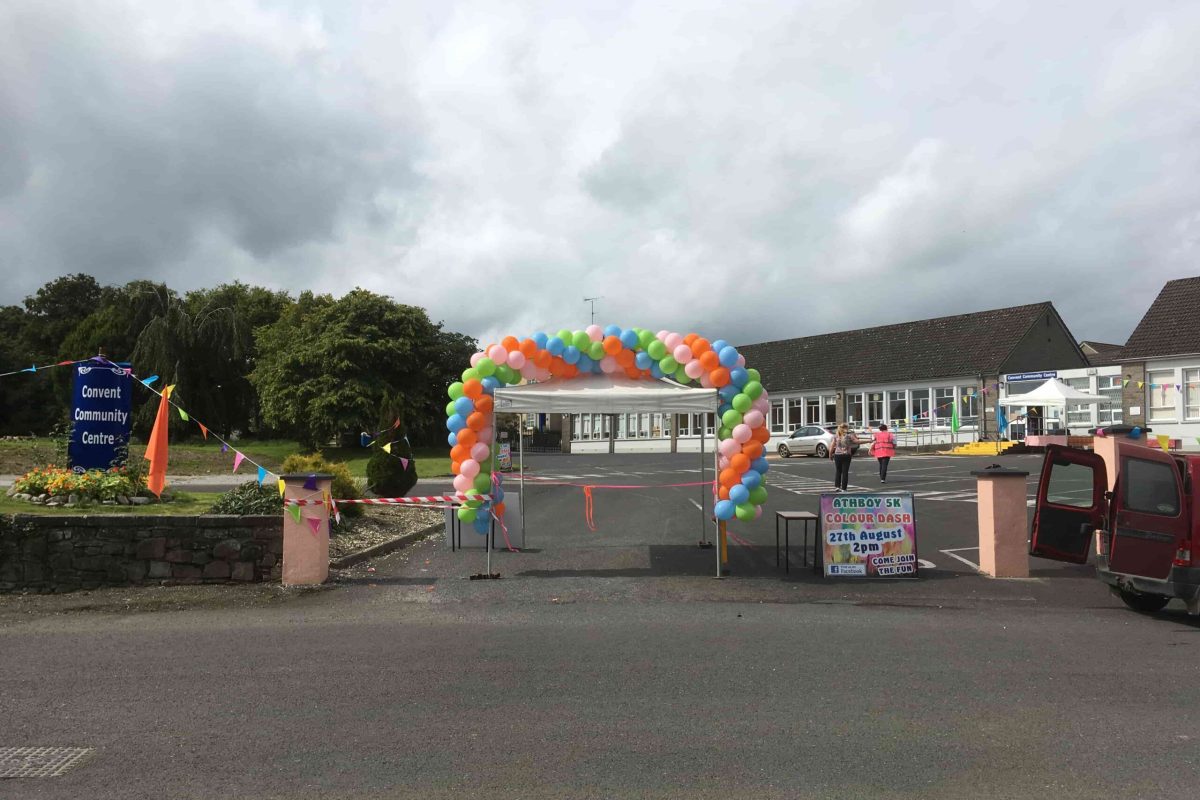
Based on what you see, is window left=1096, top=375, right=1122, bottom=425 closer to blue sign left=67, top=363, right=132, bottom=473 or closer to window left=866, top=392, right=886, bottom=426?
window left=866, top=392, right=886, bottom=426

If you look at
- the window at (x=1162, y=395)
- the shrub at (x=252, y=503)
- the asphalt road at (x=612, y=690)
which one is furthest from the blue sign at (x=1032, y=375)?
the shrub at (x=252, y=503)

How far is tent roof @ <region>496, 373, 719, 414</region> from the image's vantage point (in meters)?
11.0

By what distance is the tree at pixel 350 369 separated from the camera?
4412 cm

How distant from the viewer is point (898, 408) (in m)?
45.2

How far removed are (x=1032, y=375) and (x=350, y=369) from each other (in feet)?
109

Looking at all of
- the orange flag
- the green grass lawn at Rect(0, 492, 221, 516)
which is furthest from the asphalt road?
the green grass lawn at Rect(0, 492, 221, 516)

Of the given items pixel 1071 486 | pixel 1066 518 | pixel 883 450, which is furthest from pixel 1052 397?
pixel 1066 518

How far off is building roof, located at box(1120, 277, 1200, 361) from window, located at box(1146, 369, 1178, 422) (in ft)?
2.70

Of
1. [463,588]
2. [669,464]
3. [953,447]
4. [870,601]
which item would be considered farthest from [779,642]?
[953,447]

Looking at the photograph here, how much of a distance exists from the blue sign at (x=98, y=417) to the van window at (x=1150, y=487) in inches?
588

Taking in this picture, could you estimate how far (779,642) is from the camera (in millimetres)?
7477

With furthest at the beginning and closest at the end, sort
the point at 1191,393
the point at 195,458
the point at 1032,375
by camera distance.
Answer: the point at 1032,375
the point at 1191,393
the point at 195,458

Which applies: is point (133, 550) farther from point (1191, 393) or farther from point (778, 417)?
point (778, 417)

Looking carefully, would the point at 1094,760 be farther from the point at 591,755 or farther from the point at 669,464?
the point at 669,464
